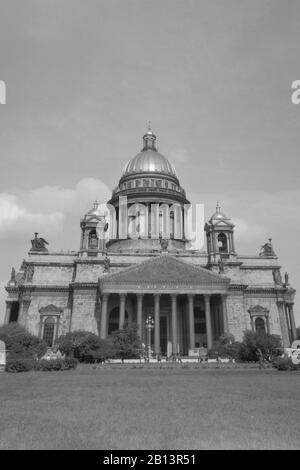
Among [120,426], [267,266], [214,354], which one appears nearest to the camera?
[120,426]

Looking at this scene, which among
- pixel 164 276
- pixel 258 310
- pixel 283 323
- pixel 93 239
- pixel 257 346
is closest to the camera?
pixel 257 346

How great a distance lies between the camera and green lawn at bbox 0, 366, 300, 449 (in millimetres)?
6367

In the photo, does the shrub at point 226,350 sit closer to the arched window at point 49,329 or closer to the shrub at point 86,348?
the shrub at point 86,348

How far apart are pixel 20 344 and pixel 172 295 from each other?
22064 millimetres

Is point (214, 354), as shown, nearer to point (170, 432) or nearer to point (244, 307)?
point (244, 307)

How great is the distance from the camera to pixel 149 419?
8.22 m

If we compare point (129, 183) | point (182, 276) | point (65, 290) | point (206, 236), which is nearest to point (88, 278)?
point (65, 290)

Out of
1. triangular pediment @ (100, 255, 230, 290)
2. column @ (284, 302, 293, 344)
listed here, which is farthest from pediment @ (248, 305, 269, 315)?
triangular pediment @ (100, 255, 230, 290)

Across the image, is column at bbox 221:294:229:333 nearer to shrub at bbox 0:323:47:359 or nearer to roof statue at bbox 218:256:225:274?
roof statue at bbox 218:256:225:274

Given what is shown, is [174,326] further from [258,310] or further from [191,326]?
[258,310]

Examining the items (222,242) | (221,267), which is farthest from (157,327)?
(222,242)

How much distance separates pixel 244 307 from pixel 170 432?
163ft

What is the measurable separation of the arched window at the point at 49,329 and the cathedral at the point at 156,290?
0.46ft
